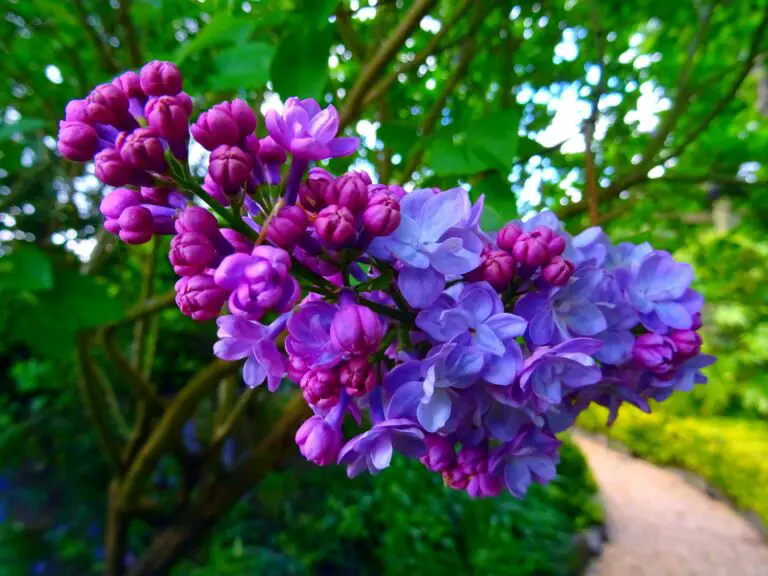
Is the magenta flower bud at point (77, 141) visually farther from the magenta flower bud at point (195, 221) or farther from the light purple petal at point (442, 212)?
the light purple petal at point (442, 212)

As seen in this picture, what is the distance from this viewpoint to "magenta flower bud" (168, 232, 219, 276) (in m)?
0.48

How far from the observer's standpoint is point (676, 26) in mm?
2127

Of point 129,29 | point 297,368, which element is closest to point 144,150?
point 297,368

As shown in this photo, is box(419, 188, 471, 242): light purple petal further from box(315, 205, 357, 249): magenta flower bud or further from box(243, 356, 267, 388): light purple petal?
box(243, 356, 267, 388): light purple petal

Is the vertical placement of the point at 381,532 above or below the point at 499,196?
below

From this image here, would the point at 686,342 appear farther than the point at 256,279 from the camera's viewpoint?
Yes

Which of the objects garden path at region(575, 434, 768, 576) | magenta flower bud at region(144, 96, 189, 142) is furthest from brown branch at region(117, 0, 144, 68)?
garden path at region(575, 434, 768, 576)

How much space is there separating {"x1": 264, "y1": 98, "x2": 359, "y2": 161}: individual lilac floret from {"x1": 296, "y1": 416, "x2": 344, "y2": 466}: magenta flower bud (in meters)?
0.27

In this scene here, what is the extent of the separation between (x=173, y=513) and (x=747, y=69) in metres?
2.66

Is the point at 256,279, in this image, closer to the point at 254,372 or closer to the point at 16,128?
the point at 254,372

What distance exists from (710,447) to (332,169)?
8542 mm

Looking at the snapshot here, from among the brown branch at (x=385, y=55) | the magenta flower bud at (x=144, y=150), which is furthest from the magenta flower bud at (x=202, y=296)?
the brown branch at (x=385, y=55)

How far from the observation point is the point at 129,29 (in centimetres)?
165

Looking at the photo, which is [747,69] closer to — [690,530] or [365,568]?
[365,568]
